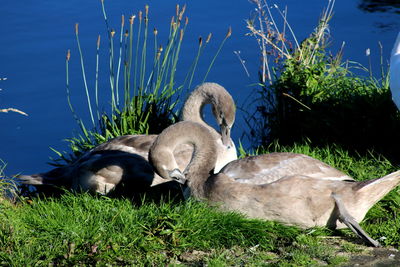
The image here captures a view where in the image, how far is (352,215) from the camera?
18.4 ft

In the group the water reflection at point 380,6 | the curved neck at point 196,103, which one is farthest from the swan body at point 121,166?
the water reflection at point 380,6

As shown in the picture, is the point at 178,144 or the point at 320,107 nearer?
the point at 178,144

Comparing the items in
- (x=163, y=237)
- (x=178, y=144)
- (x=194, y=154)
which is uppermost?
(x=178, y=144)

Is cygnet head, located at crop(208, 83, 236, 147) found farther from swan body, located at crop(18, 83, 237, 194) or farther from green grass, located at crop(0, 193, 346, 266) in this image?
green grass, located at crop(0, 193, 346, 266)

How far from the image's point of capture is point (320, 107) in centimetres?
786

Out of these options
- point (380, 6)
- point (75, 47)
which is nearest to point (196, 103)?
point (75, 47)

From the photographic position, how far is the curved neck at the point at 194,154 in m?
5.77

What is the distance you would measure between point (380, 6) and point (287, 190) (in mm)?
7939

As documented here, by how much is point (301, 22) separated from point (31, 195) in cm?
573

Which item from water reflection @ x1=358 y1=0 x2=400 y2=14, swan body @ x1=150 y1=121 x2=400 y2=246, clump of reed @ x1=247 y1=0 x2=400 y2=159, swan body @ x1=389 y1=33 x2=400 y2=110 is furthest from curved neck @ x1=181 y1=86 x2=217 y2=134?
water reflection @ x1=358 y1=0 x2=400 y2=14

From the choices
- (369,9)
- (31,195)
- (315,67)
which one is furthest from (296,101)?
(369,9)

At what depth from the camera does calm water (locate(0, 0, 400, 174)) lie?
905 cm

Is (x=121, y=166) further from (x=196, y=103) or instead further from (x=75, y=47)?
(x=75, y=47)

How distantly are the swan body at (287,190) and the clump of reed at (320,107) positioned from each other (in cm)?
159
